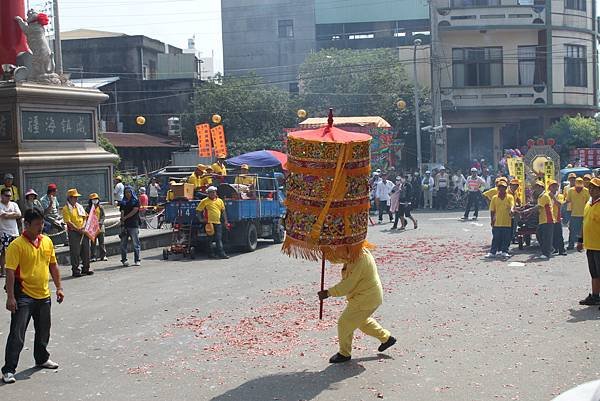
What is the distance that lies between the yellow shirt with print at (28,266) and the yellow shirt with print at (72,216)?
703 centimetres

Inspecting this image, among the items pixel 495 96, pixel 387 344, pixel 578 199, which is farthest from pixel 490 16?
pixel 387 344

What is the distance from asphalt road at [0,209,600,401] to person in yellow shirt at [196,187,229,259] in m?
1.99

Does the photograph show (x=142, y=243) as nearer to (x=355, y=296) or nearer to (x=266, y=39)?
(x=355, y=296)

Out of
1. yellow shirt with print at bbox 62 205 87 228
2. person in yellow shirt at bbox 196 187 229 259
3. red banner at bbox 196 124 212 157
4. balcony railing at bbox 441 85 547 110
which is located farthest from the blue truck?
balcony railing at bbox 441 85 547 110

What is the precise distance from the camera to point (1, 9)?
18.9 meters

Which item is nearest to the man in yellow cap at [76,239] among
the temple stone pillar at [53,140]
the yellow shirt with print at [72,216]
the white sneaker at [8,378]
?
A: the yellow shirt with print at [72,216]

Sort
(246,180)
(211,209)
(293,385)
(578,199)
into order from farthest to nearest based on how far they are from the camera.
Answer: (246,180) → (211,209) → (578,199) → (293,385)

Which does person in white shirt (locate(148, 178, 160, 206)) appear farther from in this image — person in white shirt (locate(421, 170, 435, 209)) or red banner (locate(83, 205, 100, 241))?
red banner (locate(83, 205, 100, 241))

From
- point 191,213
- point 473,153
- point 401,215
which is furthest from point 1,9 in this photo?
point 473,153

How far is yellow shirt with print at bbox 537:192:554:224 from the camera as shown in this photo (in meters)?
15.7

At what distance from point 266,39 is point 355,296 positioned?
4846 cm

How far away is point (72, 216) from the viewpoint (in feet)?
48.6

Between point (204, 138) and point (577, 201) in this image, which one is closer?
point (577, 201)

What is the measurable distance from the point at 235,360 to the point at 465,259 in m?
8.90
